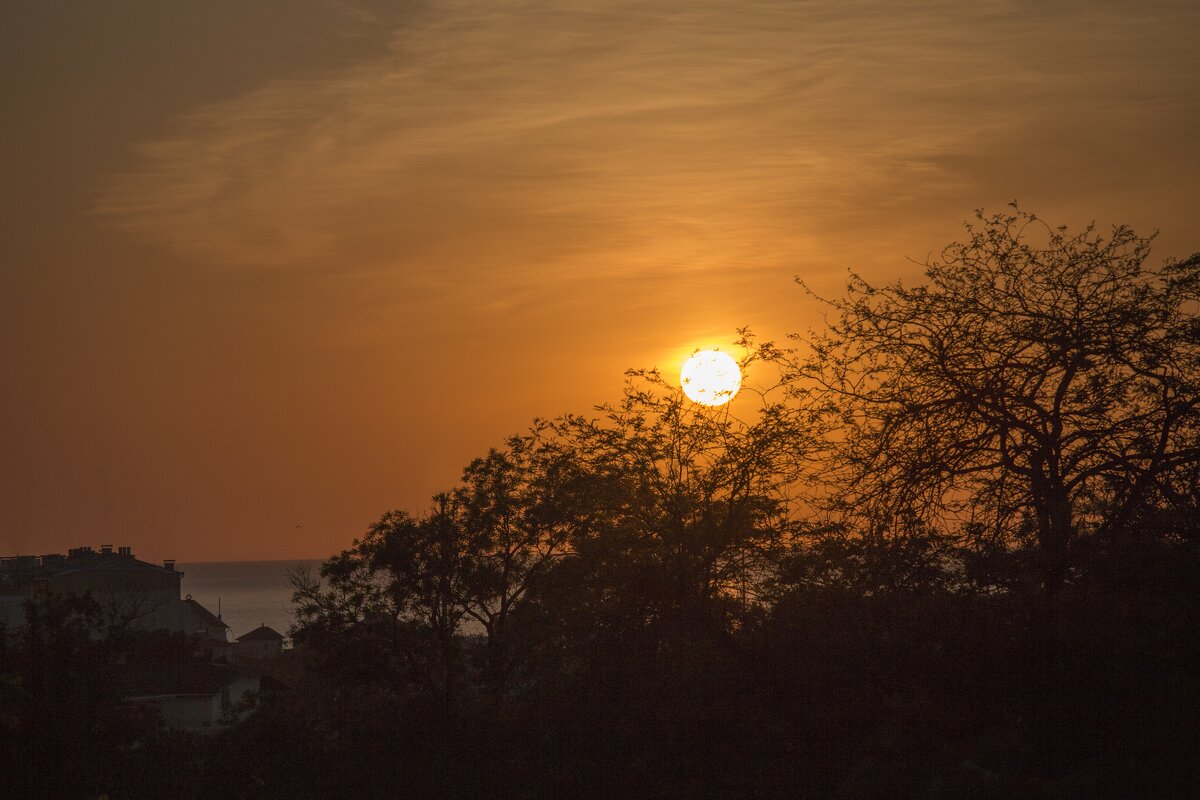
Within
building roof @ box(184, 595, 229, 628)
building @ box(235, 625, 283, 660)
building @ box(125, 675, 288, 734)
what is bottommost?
building @ box(125, 675, 288, 734)

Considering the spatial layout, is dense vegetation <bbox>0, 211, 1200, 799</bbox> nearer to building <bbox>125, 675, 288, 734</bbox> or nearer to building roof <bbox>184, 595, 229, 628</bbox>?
building <bbox>125, 675, 288, 734</bbox>

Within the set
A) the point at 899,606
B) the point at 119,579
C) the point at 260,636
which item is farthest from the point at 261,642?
the point at 899,606

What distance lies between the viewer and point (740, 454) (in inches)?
632

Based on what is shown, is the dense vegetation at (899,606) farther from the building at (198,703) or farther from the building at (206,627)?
the building at (206,627)

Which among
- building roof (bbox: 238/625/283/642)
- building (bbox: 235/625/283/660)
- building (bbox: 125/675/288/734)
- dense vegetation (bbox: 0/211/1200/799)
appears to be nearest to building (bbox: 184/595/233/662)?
building (bbox: 235/625/283/660)

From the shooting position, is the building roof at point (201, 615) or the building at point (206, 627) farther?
the building roof at point (201, 615)

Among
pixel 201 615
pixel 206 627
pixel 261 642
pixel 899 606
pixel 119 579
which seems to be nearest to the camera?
pixel 899 606

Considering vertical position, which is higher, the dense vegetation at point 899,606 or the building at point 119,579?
the building at point 119,579

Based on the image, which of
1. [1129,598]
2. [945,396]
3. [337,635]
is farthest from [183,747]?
[1129,598]

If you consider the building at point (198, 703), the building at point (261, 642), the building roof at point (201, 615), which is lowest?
the building at point (198, 703)

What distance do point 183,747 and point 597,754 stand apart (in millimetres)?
12267

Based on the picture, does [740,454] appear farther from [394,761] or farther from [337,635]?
[337,635]

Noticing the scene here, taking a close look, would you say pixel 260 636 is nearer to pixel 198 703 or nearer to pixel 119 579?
pixel 119 579

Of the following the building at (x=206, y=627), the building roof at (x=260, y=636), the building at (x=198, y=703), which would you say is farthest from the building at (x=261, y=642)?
the building at (x=198, y=703)
